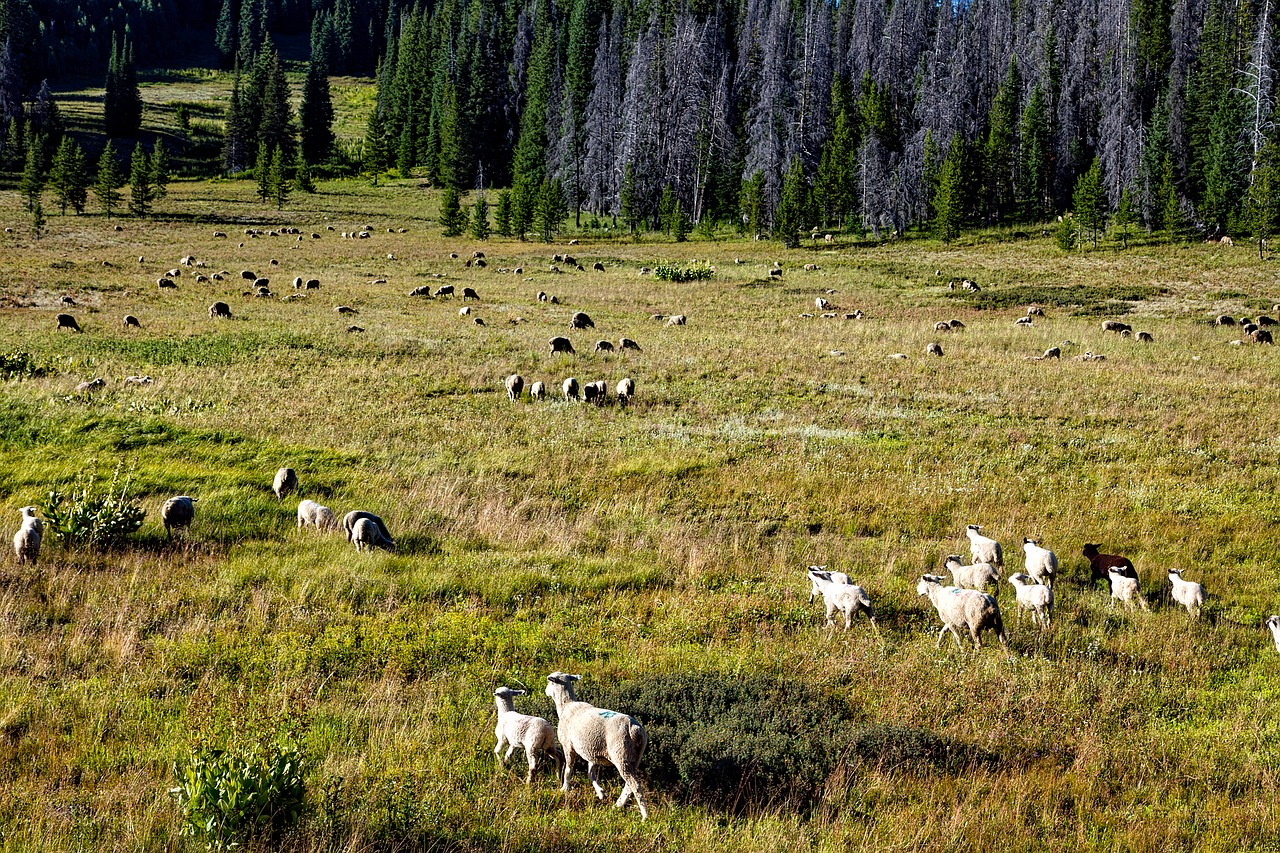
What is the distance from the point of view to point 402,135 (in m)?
111

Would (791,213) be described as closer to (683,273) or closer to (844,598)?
(683,273)

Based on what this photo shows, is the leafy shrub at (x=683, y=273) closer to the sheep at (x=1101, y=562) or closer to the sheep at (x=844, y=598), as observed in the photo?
the sheep at (x=1101, y=562)

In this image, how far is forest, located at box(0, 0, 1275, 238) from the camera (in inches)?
2717

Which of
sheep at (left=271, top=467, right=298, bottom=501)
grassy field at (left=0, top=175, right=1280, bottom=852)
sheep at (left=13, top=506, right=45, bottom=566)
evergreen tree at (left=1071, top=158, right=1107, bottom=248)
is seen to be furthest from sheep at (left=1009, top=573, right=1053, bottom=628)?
evergreen tree at (left=1071, top=158, right=1107, bottom=248)

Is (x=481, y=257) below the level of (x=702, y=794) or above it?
above

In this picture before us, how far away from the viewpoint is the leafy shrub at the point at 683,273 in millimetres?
49156

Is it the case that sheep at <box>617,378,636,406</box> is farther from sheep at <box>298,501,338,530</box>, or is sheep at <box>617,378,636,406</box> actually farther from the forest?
the forest

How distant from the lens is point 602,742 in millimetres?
4840

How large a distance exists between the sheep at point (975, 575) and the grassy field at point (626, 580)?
28.1 inches

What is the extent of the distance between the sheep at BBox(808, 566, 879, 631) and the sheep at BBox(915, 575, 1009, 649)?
69 cm

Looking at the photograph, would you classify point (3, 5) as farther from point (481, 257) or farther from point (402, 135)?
point (481, 257)

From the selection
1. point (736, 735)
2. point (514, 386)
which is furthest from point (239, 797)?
point (514, 386)

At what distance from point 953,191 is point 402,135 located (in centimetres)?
7852

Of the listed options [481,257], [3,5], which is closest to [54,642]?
[481,257]
